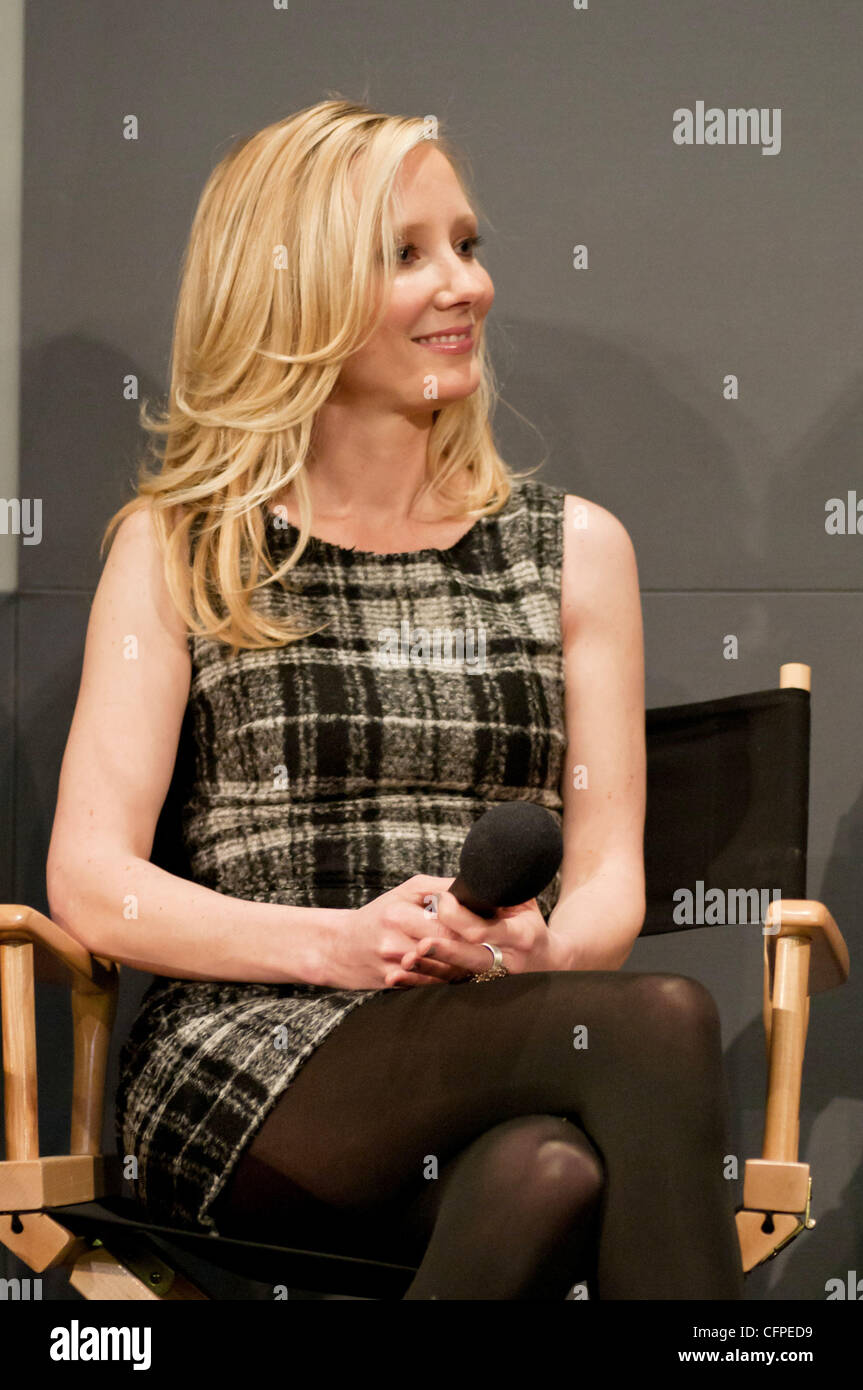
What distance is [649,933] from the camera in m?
1.91

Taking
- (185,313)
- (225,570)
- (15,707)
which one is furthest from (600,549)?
(15,707)

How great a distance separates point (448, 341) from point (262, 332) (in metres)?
0.20

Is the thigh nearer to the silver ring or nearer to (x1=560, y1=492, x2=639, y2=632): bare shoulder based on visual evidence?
the silver ring

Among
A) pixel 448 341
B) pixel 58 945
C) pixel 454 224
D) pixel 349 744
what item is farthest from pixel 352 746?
pixel 454 224

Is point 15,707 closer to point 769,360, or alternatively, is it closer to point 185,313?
point 185,313

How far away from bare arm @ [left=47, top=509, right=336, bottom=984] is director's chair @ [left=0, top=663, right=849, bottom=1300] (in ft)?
0.21

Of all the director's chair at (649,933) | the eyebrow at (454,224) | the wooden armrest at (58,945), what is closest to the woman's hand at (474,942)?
the director's chair at (649,933)

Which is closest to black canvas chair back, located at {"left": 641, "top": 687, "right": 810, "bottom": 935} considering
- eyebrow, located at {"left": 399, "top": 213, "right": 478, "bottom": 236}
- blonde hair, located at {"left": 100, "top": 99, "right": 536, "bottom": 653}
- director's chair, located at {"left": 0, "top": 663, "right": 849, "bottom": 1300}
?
director's chair, located at {"left": 0, "top": 663, "right": 849, "bottom": 1300}

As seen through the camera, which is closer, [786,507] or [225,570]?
[225,570]

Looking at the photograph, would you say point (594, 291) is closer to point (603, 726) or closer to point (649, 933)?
point (603, 726)

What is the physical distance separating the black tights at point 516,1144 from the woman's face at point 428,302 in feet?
2.26

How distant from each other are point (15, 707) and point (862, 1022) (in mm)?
1238

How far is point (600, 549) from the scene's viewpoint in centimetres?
180

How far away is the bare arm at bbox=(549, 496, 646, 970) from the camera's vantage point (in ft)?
5.51
